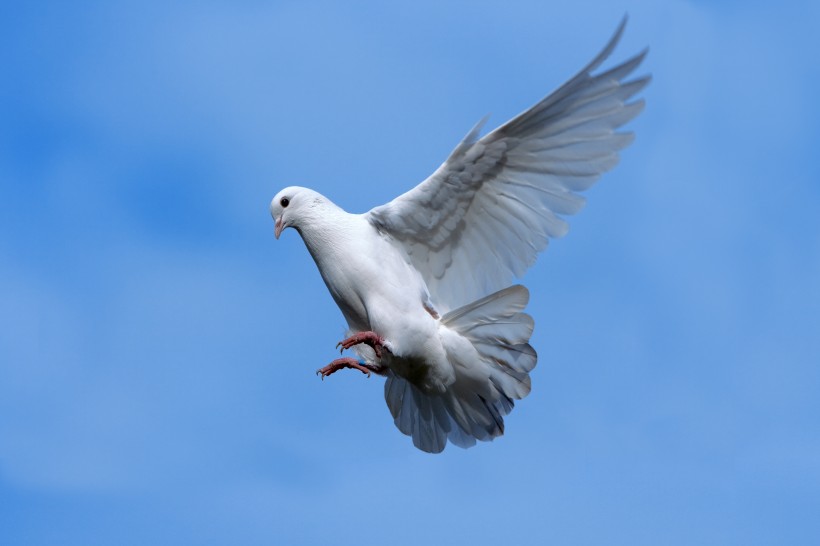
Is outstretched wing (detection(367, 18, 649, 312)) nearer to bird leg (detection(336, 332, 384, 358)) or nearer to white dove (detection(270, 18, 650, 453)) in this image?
white dove (detection(270, 18, 650, 453))

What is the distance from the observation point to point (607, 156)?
11.4 metres

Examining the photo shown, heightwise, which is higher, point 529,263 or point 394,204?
point 394,204

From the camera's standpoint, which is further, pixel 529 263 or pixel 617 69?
pixel 529 263

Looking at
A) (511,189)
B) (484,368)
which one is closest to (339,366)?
(484,368)

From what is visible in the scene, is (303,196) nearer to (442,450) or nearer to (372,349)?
(372,349)

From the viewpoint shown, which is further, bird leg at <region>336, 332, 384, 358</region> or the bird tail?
the bird tail

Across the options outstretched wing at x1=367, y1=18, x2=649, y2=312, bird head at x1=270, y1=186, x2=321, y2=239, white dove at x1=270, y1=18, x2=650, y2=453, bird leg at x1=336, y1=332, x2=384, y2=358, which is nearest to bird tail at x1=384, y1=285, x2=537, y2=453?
white dove at x1=270, y1=18, x2=650, y2=453

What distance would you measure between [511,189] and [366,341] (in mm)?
1905

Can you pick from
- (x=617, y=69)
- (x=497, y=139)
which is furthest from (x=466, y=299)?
(x=617, y=69)

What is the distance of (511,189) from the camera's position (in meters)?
11.9

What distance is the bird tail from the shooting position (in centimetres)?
1185

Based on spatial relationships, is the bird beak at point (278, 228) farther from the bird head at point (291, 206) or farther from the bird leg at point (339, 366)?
the bird leg at point (339, 366)

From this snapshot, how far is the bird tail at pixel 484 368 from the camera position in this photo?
38.9 ft

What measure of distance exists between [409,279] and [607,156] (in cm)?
216
